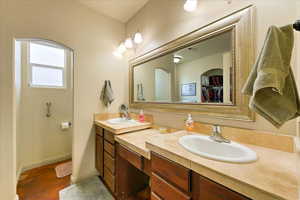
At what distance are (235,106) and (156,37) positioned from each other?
124 cm

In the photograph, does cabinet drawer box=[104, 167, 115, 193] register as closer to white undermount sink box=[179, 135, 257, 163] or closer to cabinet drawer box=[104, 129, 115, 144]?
cabinet drawer box=[104, 129, 115, 144]

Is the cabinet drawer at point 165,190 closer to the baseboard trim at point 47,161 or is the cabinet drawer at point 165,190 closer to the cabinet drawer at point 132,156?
the cabinet drawer at point 132,156

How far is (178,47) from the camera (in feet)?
4.58

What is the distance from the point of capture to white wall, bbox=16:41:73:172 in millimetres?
2100

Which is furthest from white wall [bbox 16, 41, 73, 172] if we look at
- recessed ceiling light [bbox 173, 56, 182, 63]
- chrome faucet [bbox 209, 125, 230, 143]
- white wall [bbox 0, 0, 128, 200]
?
chrome faucet [bbox 209, 125, 230, 143]

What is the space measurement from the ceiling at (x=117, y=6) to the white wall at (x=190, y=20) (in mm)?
83

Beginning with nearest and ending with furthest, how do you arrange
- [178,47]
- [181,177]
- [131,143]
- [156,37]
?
[181,177], [131,143], [178,47], [156,37]

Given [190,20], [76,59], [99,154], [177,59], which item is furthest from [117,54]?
[99,154]

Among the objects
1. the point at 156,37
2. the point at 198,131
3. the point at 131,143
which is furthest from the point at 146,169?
the point at 156,37

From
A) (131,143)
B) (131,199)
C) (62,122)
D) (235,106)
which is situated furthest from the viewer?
(62,122)

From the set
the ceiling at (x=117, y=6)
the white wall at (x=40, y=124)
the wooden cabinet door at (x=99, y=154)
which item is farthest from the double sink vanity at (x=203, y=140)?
the white wall at (x=40, y=124)

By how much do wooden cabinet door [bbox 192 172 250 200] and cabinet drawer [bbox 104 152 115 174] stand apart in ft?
3.51

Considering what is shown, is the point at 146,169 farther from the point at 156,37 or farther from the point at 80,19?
the point at 80,19

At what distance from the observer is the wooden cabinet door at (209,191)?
531mm
